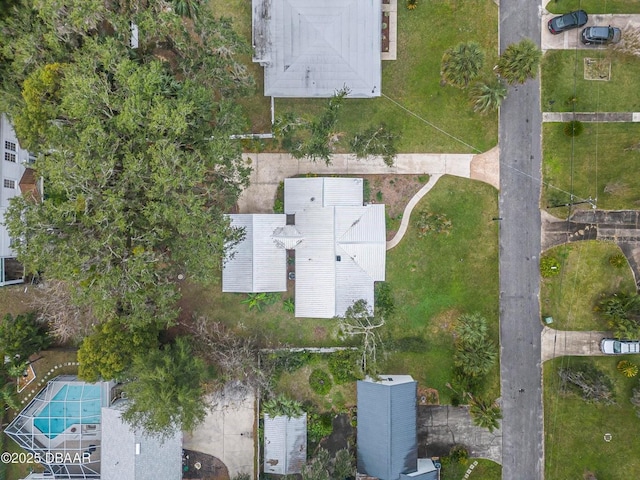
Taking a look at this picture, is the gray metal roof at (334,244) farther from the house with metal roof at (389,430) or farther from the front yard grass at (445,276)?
the house with metal roof at (389,430)

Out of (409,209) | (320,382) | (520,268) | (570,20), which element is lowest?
(320,382)

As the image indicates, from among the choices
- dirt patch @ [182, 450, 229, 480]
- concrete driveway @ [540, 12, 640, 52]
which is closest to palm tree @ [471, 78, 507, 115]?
concrete driveway @ [540, 12, 640, 52]

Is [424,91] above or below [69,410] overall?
above

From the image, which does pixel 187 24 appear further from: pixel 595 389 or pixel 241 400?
pixel 595 389

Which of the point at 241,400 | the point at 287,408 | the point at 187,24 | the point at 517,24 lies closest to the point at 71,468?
the point at 241,400

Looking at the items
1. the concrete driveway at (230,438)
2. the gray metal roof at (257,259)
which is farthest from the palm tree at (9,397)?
the gray metal roof at (257,259)

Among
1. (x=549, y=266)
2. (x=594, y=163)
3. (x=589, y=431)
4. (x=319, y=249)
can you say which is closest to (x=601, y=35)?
(x=594, y=163)

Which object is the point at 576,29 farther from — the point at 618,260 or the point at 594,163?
the point at 618,260

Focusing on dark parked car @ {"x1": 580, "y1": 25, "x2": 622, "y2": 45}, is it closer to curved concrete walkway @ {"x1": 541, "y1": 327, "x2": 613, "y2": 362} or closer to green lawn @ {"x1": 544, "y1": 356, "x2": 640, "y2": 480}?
curved concrete walkway @ {"x1": 541, "y1": 327, "x2": 613, "y2": 362}
